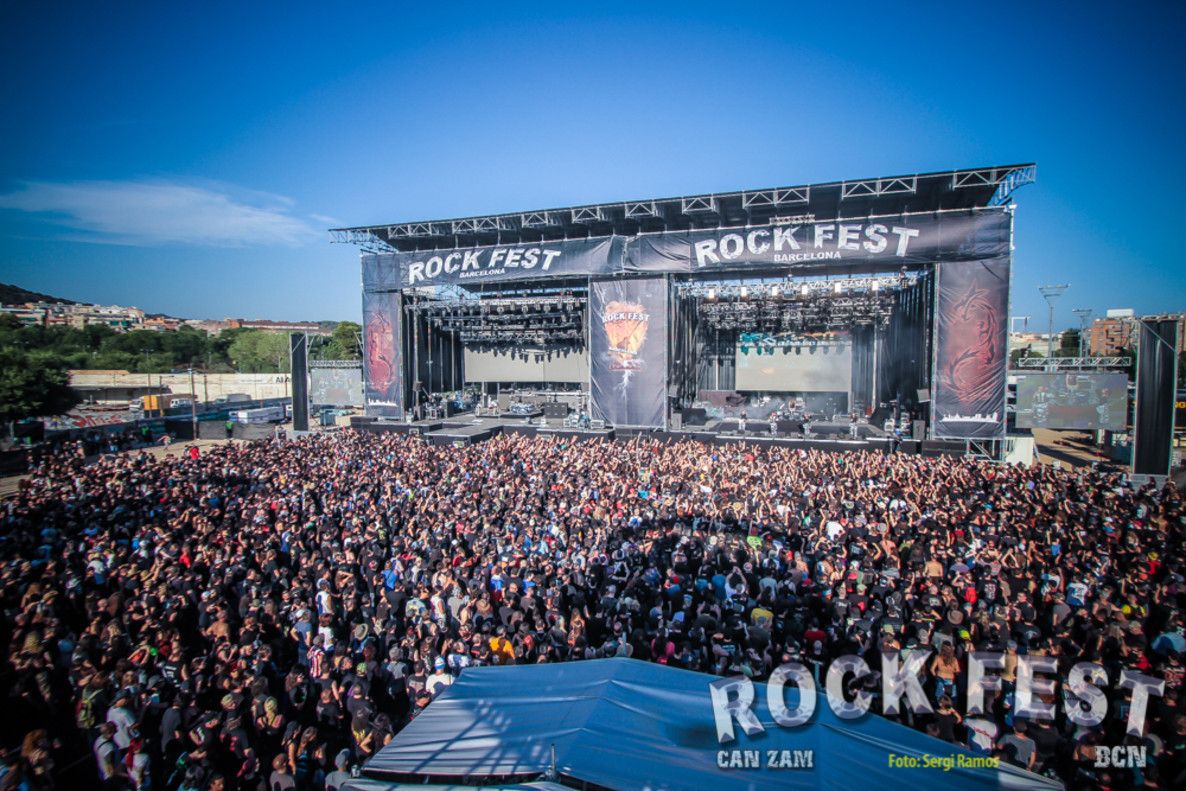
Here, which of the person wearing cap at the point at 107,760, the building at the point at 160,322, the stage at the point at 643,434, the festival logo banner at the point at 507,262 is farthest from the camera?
the building at the point at 160,322

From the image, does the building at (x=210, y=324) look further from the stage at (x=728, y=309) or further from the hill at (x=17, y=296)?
the stage at (x=728, y=309)

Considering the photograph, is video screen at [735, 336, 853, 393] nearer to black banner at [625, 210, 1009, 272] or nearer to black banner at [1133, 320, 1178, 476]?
black banner at [625, 210, 1009, 272]

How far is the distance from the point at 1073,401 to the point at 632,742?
22722 mm

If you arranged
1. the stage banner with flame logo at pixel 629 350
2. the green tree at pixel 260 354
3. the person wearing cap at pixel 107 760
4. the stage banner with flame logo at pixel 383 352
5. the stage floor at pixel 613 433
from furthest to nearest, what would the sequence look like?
the green tree at pixel 260 354 → the stage banner with flame logo at pixel 383 352 → the stage banner with flame logo at pixel 629 350 → the stage floor at pixel 613 433 → the person wearing cap at pixel 107 760

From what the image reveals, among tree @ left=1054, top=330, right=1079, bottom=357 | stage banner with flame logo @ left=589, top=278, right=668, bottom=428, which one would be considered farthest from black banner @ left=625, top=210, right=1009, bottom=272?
tree @ left=1054, top=330, right=1079, bottom=357

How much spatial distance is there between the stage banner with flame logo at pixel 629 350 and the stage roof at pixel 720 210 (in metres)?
3.03

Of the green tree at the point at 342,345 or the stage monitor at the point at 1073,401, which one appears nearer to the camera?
the stage monitor at the point at 1073,401

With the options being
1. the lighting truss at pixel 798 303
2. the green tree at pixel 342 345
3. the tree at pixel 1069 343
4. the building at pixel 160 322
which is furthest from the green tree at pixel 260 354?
the tree at pixel 1069 343

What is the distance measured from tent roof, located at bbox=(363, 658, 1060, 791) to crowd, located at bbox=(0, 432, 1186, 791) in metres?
Answer: 0.94

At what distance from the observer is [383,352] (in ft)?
80.0

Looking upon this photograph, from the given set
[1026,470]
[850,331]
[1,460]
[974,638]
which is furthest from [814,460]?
[1,460]

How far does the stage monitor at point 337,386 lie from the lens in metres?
26.9

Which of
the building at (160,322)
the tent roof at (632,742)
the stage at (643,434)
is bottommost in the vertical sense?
the stage at (643,434)

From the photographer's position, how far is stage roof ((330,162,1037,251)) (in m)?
18.0
